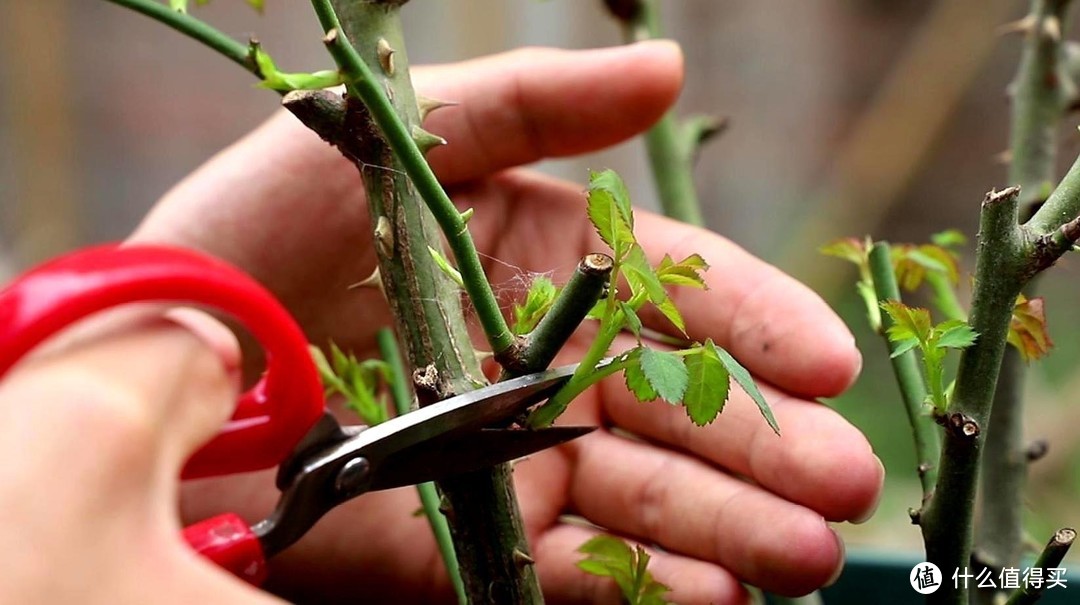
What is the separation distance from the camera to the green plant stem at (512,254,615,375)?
0.24 meters

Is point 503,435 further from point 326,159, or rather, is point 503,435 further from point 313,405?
point 326,159

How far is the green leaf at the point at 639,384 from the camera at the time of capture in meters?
0.26

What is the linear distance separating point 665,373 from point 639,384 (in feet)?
0.05

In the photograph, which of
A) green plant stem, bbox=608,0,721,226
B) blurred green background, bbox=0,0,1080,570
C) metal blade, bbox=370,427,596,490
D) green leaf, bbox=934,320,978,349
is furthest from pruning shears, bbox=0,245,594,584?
blurred green background, bbox=0,0,1080,570

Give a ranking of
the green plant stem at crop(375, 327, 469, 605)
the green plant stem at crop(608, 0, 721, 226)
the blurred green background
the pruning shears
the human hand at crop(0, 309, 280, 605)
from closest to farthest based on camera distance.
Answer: the human hand at crop(0, 309, 280, 605) < the pruning shears < the green plant stem at crop(375, 327, 469, 605) < the green plant stem at crop(608, 0, 721, 226) < the blurred green background

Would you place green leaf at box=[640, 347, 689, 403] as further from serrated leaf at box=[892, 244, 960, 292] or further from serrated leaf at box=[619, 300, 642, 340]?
serrated leaf at box=[892, 244, 960, 292]

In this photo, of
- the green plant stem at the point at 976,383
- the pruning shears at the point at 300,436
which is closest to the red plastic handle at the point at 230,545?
the pruning shears at the point at 300,436

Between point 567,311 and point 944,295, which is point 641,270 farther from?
point 944,295

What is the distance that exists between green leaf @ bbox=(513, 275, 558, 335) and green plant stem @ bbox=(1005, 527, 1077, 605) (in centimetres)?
16

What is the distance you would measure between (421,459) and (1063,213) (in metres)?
0.19

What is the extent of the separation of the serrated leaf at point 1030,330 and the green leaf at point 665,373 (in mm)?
116

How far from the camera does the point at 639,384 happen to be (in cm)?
27

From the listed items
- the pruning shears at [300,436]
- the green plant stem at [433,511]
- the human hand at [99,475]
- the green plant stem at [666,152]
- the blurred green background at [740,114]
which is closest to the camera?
the human hand at [99,475]

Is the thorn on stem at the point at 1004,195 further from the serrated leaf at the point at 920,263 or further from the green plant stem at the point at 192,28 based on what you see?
the green plant stem at the point at 192,28
